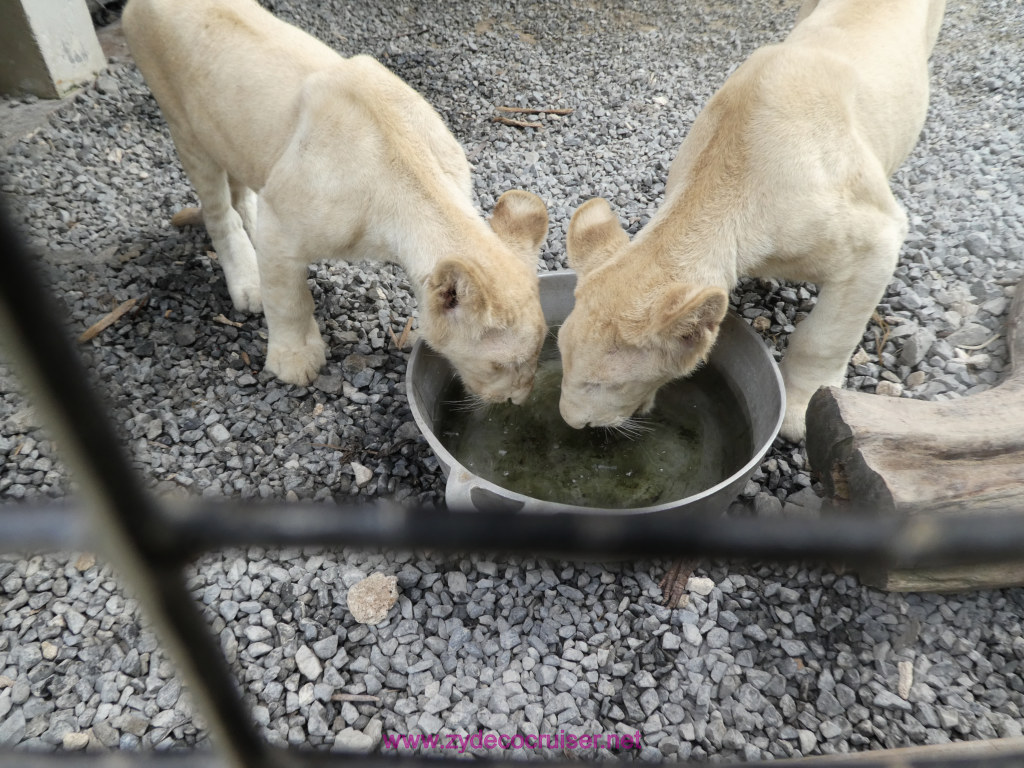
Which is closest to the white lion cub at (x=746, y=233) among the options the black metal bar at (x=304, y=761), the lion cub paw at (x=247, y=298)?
the black metal bar at (x=304, y=761)

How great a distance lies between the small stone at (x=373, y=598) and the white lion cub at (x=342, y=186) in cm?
96

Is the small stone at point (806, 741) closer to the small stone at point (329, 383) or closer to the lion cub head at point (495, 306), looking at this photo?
the lion cub head at point (495, 306)

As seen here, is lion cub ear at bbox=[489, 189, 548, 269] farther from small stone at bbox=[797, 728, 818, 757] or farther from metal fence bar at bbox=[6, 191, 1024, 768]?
metal fence bar at bbox=[6, 191, 1024, 768]

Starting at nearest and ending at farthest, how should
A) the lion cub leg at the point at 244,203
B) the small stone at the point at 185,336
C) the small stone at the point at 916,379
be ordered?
the small stone at the point at 916,379 → the small stone at the point at 185,336 → the lion cub leg at the point at 244,203

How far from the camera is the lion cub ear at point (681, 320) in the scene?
2.58 m

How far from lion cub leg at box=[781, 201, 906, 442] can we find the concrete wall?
19.7ft

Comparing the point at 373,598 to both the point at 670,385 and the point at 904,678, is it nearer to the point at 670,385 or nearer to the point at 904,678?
the point at 670,385

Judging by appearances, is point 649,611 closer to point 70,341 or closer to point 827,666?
point 827,666

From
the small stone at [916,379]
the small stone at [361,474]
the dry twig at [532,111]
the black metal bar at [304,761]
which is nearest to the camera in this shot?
the black metal bar at [304,761]

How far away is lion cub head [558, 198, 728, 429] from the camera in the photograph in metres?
2.72

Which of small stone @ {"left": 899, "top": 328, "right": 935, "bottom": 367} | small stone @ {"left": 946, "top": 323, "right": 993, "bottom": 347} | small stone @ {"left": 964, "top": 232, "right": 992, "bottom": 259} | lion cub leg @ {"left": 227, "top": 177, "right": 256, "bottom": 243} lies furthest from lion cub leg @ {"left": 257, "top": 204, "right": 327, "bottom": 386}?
small stone @ {"left": 964, "top": 232, "right": 992, "bottom": 259}

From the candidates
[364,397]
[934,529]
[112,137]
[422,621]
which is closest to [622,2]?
[112,137]

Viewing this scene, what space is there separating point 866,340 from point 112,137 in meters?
5.70

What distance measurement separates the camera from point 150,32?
3.89 m
